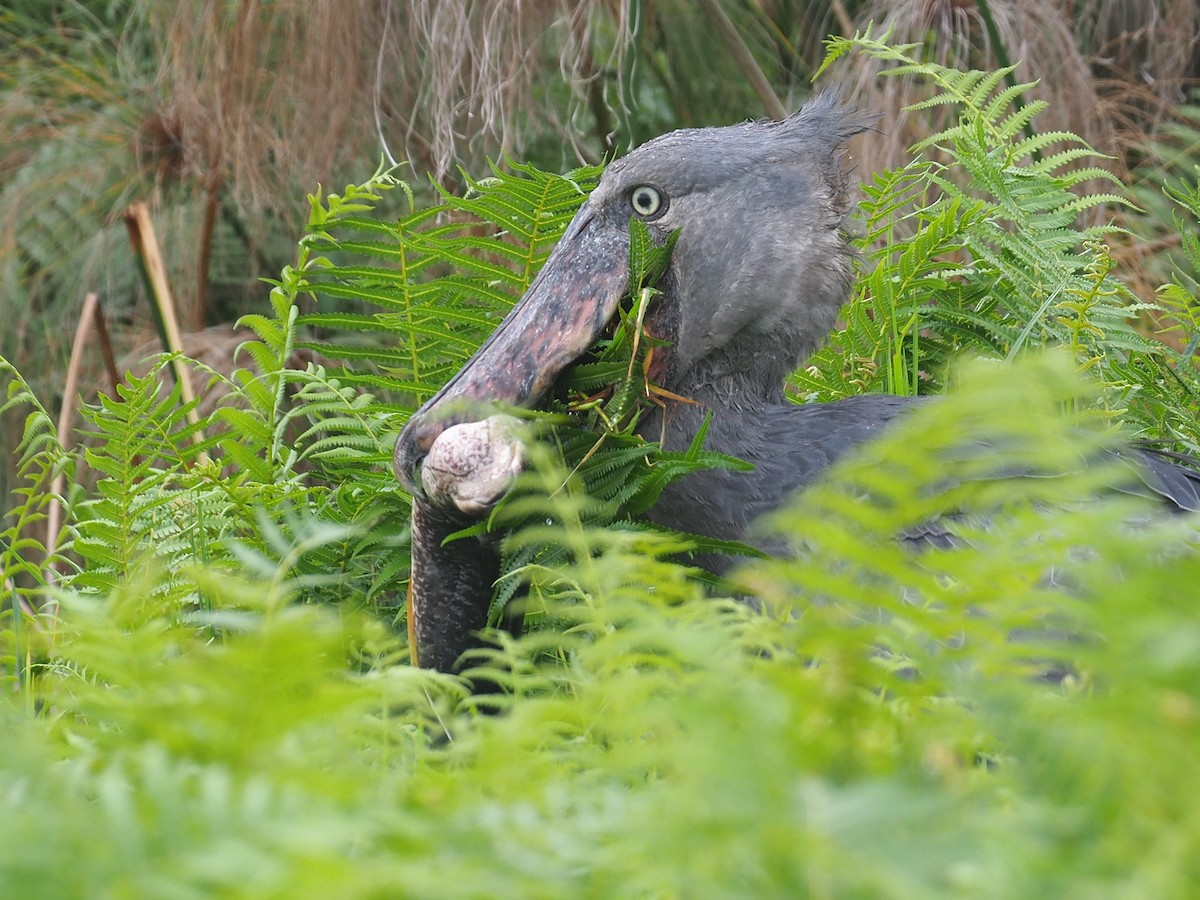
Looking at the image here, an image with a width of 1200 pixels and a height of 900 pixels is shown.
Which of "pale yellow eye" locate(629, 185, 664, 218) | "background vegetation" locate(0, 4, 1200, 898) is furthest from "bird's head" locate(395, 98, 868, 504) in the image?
"background vegetation" locate(0, 4, 1200, 898)

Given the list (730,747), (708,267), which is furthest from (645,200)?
(730,747)

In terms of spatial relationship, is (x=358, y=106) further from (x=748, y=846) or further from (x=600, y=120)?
(x=748, y=846)

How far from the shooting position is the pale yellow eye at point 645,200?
195 centimetres

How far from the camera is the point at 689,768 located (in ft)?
1.90

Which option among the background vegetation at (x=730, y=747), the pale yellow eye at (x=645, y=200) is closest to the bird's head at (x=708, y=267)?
the pale yellow eye at (x=645, y=200)

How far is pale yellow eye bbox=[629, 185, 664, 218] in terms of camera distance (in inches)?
76.7

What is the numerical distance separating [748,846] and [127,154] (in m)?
4.17

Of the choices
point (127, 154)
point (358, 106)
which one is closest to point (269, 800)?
point (358, 106)

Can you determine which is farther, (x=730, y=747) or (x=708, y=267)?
(x=708, y=267)

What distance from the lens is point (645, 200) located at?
195cm

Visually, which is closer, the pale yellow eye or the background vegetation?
the background vegetation

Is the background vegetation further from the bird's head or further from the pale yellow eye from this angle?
the pale yellow eye

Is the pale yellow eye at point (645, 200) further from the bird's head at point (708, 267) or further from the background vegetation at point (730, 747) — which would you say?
the background vegetation at point (730, 747)

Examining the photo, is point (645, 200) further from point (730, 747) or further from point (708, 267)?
point (730, 747)
